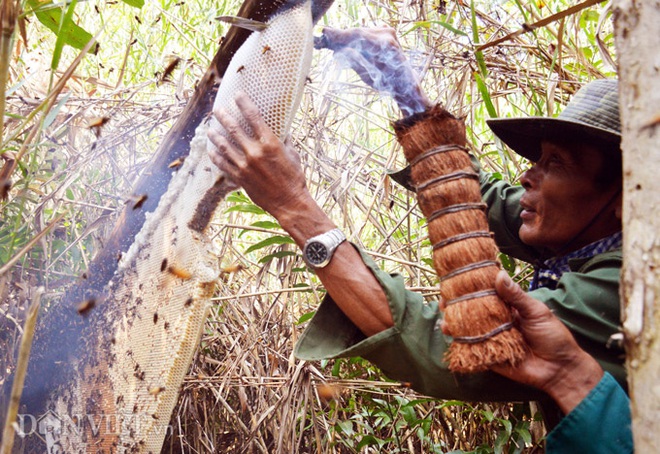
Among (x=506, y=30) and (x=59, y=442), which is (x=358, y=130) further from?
(x=59, y=442)

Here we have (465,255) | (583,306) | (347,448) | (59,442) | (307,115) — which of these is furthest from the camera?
(307,115)

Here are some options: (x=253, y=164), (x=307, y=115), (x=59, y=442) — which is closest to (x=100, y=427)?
(x=59, y=442)

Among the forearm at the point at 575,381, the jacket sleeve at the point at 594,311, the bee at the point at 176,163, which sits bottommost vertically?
the forearm at the point at 575,381

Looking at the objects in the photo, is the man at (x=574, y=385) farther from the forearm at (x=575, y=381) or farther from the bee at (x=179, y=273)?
the bee at (x=179, y=273)

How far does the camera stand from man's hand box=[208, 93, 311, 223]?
1547mm

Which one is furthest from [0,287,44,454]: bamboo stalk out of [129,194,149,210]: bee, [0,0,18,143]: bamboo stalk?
[129,194,149,210]: bee

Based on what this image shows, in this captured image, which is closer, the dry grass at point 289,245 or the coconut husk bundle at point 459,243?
the coconut husk bundle at point 459,243

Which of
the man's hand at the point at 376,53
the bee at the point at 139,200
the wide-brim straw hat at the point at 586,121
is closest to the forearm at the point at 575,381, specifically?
the wide-brim straw hat at the point at 586,121

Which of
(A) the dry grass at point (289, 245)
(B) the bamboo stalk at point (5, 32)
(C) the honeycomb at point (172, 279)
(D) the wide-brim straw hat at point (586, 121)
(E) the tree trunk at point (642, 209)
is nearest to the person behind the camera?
(E) the tree trunk at point (642, 209)

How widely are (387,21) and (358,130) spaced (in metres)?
0.48

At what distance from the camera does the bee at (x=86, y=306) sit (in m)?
1.86

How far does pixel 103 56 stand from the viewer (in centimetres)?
373

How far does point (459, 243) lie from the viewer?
53.4 inches

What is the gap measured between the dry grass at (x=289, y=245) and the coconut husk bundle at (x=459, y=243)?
87 centimetres
